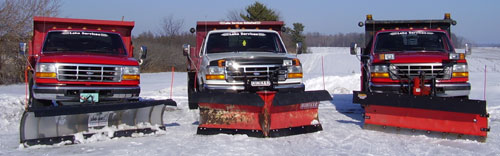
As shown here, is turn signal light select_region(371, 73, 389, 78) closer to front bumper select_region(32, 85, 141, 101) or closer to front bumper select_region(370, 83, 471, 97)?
front bumper select_region(370, 83, 471, 97)

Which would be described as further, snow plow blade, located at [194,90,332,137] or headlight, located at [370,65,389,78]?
headlight, located at [370,65,389,78]

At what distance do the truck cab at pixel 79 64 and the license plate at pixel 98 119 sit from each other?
110cm

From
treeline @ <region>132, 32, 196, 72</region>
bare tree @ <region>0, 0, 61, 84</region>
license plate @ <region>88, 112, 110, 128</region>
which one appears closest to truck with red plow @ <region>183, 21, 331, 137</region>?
license plate @ <region>88, 112, 110, 128</region>

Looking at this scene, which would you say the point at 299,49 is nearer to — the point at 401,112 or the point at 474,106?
the point at 401,112

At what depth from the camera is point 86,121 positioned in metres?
7.84

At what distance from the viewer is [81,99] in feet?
29.3

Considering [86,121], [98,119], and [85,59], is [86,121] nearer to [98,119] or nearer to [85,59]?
[98,119]

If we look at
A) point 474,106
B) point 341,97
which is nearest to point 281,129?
point 474,106

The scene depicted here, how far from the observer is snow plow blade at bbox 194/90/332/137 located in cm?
782

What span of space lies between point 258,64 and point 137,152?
2.74m

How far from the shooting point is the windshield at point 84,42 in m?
10.2

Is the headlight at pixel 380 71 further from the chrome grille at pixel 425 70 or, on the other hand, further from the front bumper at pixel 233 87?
the front bumper at pixel 233 87

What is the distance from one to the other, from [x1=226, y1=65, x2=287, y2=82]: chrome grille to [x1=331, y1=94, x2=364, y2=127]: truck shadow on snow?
216cm

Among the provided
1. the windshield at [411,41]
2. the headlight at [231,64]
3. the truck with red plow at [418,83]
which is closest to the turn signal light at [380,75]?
the truck with red plow at [418,83]
